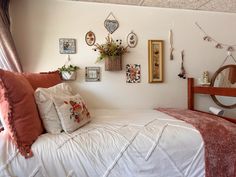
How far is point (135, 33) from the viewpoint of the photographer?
2.42 meters

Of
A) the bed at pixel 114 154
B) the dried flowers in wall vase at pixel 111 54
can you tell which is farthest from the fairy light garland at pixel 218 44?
the bed at pixel 114 154

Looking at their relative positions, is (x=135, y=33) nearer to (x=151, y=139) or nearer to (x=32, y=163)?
(x=151, y=139)

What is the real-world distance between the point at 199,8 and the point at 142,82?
1.18 m

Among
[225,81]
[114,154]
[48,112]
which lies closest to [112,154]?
[114,154]

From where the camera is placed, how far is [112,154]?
126 centimetres

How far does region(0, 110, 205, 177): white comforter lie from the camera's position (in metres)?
1.16

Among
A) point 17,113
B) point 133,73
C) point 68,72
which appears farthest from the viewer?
point 133,73

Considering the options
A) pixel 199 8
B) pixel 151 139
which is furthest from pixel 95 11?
pixel 151 139

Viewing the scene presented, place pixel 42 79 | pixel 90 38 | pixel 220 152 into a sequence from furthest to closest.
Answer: pixel 90 38 → pixel 42 79 → pixel 220 152

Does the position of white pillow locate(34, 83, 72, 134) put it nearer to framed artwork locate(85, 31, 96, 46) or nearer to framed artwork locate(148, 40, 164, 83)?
framed artwork locate(85, 31, 96, 46)

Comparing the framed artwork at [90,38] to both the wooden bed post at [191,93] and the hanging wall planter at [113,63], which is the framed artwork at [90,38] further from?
A: the wooden bed post at [191,93]

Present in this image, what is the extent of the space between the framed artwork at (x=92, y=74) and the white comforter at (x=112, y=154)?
0.94 meters

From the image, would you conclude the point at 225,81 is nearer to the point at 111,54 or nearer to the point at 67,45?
the point at 111,54

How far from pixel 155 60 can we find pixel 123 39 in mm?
476
